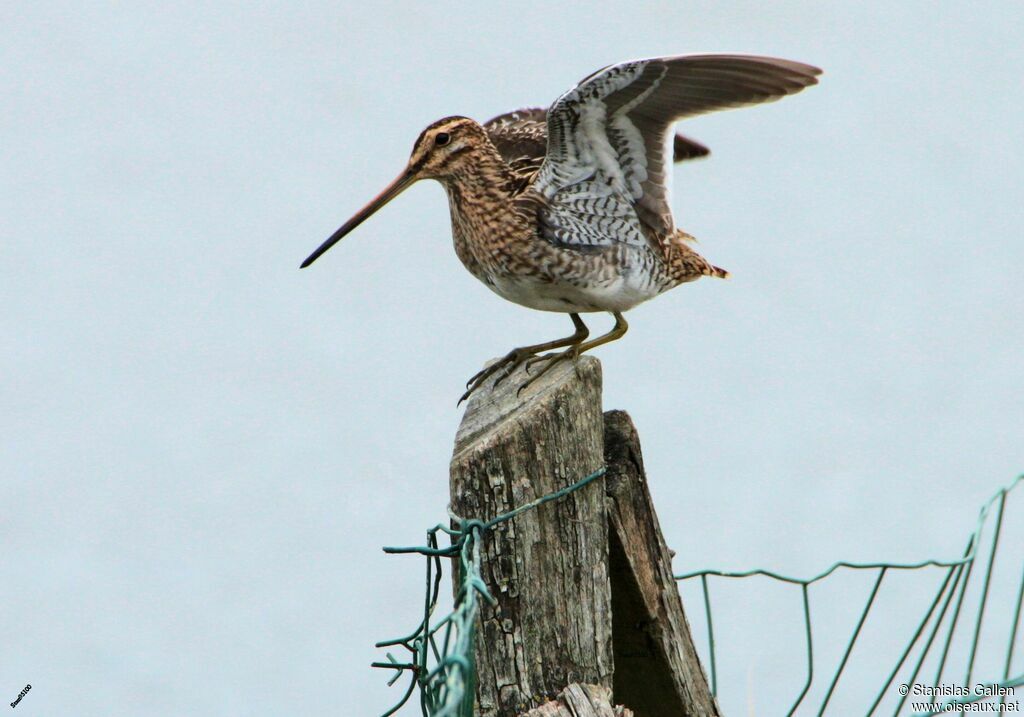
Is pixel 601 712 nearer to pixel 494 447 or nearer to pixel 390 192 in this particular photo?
pixel 494 447

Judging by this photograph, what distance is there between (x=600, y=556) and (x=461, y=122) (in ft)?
5.36

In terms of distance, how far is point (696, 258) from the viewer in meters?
3.71

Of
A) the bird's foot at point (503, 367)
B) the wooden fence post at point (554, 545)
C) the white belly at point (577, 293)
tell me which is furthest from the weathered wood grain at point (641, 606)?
the white belly at point (577, 293)

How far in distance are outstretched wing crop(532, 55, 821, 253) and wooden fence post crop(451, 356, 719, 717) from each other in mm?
1117

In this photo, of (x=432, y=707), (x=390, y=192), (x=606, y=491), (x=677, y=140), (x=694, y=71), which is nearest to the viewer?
(x=432, y=707)

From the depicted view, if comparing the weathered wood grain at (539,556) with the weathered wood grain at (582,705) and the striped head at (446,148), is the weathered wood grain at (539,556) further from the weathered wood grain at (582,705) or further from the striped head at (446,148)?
the striped head at (446,148)

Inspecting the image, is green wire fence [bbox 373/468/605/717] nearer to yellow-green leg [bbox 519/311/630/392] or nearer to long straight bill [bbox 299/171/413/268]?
yellow-green leg [bbox 519/311/630/392]

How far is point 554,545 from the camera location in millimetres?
2260

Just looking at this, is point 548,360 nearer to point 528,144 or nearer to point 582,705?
point 582,705

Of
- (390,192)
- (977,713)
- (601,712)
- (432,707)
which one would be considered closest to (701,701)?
(601,712)

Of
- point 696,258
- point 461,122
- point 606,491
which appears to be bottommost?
point 606,491

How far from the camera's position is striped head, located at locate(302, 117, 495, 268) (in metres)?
3.53

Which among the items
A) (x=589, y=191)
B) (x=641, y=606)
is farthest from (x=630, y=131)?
(x=641, y=606)

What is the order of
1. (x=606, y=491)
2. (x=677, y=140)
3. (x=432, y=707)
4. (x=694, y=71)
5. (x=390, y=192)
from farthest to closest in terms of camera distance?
(x=677, y=140) → (x=390, y=192) → (x=694, y=71) → (x=606, y=491) → (x=432, y=707)
